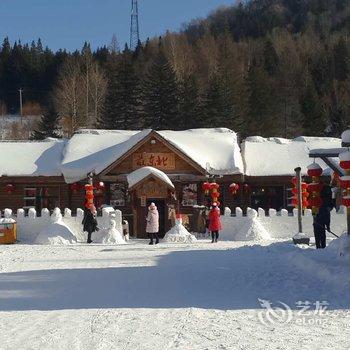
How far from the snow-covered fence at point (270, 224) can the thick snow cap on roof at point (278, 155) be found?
393 cm

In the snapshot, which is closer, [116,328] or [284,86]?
[116,328]

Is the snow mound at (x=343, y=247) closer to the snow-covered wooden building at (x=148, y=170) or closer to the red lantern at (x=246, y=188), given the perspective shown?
the snow-covered wooden building at (x=148, y=170)

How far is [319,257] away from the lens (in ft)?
34.9

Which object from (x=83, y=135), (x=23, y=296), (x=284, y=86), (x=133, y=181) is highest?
(x=284, y=86)

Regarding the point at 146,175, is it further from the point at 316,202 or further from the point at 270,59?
the point at 270,59

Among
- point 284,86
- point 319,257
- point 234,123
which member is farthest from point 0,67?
point 319,257

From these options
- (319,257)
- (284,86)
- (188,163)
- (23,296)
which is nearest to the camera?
(23,296)

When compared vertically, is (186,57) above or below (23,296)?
above

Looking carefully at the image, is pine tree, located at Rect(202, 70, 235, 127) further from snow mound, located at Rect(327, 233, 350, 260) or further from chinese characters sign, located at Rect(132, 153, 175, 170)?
snow mound, located at Rect(327, 233, 350, 260)

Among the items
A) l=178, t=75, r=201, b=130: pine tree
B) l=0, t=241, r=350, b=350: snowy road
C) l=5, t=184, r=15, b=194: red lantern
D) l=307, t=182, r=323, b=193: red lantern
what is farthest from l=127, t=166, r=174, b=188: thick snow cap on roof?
l=178, t=75, r=201, b=130: pine tree

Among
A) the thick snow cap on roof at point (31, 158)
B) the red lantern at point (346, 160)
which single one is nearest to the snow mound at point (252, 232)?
the thick snow cap on roof at point (31, 158)

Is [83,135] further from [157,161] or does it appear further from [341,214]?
[341,214]

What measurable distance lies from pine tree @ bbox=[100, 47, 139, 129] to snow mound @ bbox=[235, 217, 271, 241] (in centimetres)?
3107

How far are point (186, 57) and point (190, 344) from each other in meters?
61.9
